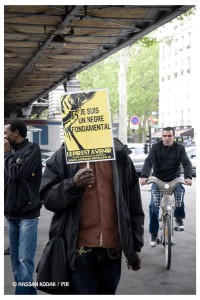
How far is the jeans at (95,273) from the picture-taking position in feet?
11.6

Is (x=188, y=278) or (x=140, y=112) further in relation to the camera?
(x=140, y=112)

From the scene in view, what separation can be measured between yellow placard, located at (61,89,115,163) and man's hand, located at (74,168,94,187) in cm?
12

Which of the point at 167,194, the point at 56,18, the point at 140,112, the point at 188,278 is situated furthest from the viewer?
the point at 140,112

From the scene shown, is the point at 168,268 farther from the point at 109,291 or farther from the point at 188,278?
the point at 109,291

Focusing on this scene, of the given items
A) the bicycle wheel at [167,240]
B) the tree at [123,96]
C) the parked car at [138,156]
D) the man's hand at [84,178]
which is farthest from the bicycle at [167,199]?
the tree at [123,96]

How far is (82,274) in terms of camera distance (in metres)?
3.52

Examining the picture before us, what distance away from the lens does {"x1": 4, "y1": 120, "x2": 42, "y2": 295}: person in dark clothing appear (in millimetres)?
5035

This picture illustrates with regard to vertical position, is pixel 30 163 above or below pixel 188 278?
above

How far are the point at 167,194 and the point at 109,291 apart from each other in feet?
13.0

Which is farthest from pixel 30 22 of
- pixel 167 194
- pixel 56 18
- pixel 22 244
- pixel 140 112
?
pixel 140 112

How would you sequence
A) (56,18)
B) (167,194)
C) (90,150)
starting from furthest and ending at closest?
1. (56,18)
2. (167,194)
3. (90,150)

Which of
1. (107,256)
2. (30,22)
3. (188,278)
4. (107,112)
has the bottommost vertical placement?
(188,278)

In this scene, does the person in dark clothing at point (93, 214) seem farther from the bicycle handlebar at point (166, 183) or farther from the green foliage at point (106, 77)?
the green foliage at point (106, 77)

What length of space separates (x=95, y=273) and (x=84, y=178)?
62cm
